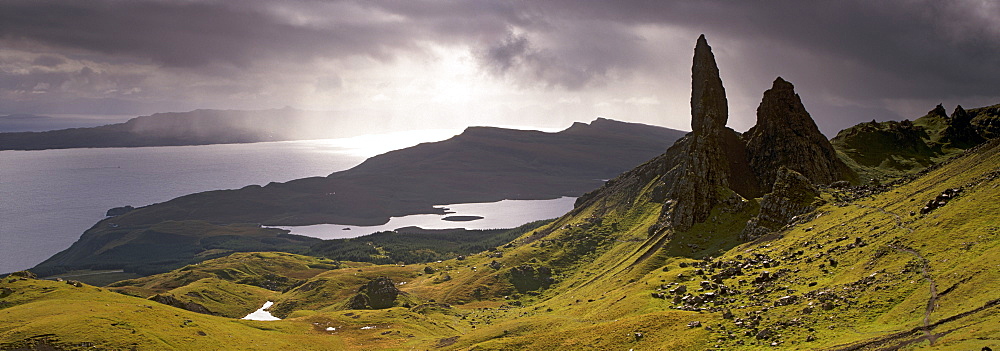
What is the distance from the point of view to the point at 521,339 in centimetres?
9300

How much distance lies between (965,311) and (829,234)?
41.8m

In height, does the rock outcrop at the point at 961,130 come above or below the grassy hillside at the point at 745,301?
above

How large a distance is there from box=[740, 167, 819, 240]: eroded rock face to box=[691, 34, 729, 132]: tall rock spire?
146ft

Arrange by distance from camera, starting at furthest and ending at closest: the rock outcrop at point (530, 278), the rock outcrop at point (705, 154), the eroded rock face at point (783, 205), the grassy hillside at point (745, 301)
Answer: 1. the rock outcrop at point (530, 278)
2. the rock outcrop at point (705, 154)
3. the eroded rock face at point (783, 205)
4. the grassy hillside at point (745, 301)

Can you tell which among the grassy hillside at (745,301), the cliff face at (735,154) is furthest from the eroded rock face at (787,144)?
the grassy hillside at (745,301)

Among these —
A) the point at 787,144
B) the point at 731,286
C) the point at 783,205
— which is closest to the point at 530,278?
the point at 787,144

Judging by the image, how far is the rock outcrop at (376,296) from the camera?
180250 mm

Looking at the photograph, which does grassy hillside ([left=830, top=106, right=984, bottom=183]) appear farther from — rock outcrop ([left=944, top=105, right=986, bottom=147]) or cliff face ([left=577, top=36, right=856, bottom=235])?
cliff face ([left=577, top=36, right=856, bottom=235])

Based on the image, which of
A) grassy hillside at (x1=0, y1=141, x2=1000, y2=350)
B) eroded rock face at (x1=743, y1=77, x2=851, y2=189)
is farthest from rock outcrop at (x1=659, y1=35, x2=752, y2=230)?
eroded rock face at (x1=743, y1=77, x2=851, y2=189)

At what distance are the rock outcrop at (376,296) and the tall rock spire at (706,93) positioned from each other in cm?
11075

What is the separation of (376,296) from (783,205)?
127 meters

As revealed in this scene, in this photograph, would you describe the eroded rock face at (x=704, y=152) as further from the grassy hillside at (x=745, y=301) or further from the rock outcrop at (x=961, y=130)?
the rock outcrop at (x=961, y=130)

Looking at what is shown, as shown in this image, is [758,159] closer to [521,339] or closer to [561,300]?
[561,300]

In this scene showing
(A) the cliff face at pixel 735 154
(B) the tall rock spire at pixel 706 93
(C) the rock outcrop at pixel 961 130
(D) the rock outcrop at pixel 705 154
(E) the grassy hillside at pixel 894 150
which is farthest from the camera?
(C) the rock outcrop at pixel 961 130
